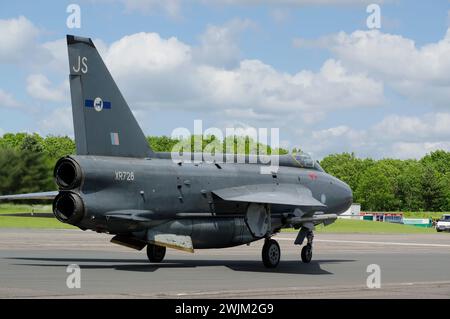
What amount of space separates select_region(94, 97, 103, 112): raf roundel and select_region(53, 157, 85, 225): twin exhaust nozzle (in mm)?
1793

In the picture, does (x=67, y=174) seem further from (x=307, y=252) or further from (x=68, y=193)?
(x=307, y=252)

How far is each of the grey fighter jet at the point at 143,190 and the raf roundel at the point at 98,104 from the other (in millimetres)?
21

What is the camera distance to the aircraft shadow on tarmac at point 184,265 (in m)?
25.2

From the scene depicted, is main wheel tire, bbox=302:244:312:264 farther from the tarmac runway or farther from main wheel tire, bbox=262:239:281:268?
main wheel tire, bbox=262:239:281:268

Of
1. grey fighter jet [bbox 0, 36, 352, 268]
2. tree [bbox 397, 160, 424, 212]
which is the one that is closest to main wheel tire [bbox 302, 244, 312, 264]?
grey fighter jet [bbox 0, 36, 352, 268]

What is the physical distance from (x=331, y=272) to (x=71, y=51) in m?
9.47

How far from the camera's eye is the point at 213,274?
77.8 feet

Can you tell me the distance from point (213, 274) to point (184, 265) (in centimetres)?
332

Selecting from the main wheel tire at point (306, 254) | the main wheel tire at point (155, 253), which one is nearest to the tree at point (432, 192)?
the main wheel tire at point (306, 254)

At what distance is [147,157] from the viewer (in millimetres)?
24859

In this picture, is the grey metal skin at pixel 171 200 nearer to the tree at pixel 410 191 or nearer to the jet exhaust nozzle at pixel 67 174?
the jet exhaust nozzle at pixel 67 174

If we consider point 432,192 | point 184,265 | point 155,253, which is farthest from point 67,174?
point 432,192
